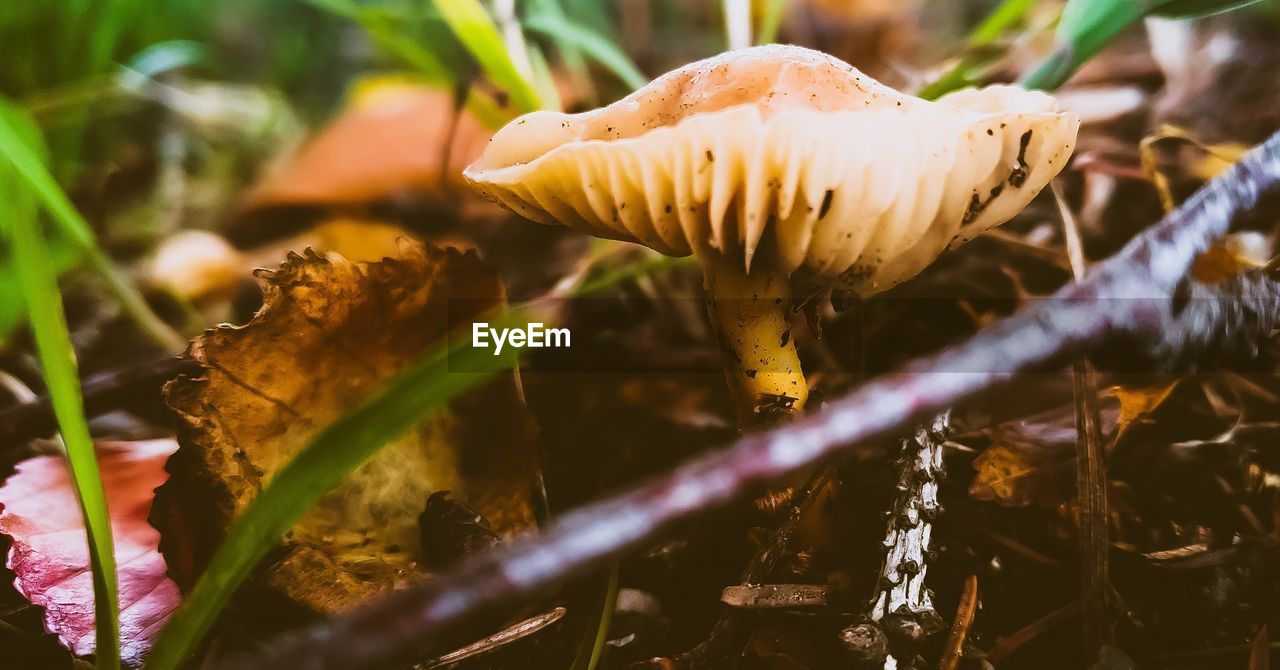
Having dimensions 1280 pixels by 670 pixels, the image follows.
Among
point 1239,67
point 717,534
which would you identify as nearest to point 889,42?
point 1239,67

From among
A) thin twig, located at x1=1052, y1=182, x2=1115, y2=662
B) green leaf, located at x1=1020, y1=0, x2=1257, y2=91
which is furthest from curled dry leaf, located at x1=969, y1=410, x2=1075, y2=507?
green leaf, located at x1=1020, y1=0, x2=1257, y2=91

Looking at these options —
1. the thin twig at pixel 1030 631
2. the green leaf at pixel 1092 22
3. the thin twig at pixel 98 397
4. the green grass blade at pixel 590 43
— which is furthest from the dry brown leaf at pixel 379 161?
the thin twig at pixel 1030 631

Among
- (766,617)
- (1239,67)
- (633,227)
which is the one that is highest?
(1239,67)

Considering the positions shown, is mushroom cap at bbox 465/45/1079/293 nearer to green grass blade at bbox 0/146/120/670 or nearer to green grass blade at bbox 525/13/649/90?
green grass blade at bbox 0/146/120/670

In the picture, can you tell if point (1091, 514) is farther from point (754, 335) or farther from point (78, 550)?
point (78, 550)

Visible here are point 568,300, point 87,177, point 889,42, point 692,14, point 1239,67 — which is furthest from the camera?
point 692,14

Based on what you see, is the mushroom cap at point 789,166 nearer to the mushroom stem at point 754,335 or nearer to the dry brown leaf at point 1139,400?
the mushroom stem at point 754,335

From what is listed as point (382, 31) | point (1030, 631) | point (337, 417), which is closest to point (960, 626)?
point (1030, 631)

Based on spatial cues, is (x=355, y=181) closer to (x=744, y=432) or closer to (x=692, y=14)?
(x=744, y=432)
